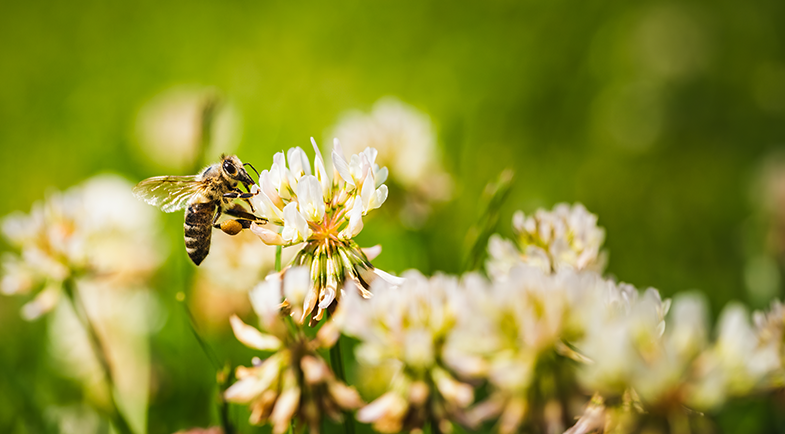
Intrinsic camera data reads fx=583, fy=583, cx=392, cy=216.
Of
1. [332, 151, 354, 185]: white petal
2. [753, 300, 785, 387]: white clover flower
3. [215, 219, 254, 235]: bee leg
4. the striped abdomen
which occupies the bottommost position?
the striped abdomen

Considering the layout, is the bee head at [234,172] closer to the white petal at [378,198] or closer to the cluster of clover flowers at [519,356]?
the white petal at [378,198]

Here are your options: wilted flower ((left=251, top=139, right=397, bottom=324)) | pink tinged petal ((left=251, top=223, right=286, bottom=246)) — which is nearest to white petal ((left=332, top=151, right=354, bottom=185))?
wilted flower ((left=251, top=139, right=397, bottom=324))

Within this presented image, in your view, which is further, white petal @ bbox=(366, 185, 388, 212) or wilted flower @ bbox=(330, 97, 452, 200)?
wilted flower @ bbox=(330, 97, 452, 200)

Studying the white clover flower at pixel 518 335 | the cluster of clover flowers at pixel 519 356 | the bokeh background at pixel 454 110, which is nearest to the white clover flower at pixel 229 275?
the bokeh background at pixel 454 110

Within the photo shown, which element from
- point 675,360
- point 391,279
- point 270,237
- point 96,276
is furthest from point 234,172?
point 675,360

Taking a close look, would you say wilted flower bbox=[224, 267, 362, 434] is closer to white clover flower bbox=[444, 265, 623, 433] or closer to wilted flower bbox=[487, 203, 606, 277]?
white clover flower bbox=[444, 265, 623, 433]

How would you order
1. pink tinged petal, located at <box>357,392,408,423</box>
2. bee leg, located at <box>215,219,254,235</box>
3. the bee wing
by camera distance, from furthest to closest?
the bee wing
bee leg, located at <box>215,219,254,235</box>
pink tinged petal, located at <box>357,392,408,423</box>
